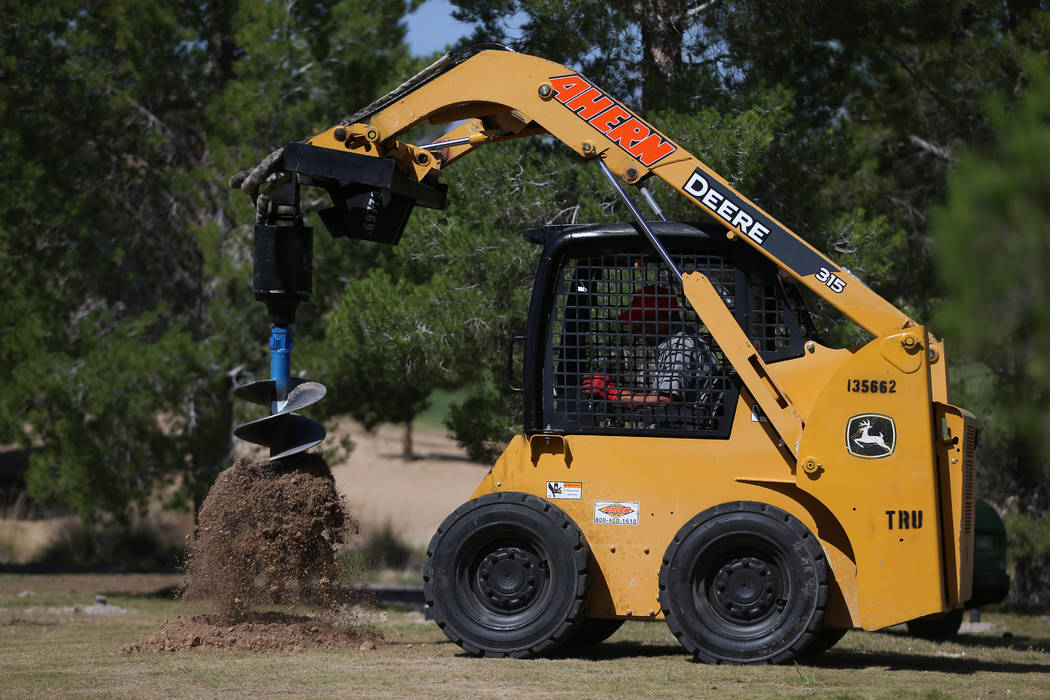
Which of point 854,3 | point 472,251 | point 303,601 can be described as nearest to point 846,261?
point 854,3

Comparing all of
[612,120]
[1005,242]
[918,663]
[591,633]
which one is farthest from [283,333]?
[1005,242]

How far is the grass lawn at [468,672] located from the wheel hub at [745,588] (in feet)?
1.22

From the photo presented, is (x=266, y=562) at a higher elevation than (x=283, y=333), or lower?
lower

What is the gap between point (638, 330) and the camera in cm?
877

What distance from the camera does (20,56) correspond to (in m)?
16.1

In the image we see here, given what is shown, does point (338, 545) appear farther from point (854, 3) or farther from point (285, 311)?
point (854, 3)

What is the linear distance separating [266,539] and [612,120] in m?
3.49

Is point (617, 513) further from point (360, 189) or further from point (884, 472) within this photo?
point (360, 189)

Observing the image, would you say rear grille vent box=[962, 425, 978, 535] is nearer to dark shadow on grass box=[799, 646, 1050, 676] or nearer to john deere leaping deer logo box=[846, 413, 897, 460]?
john deere leaping deer logo box=[846, 413, 897, 460]

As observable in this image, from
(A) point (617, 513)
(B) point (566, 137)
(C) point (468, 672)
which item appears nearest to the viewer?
(C) point (468, 672)

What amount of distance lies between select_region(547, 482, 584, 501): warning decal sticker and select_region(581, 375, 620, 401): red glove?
23.3 inches

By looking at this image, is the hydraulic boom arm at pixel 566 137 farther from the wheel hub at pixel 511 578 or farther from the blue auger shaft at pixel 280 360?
the wheel hub at pixel 511 578

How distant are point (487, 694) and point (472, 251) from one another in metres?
6.38

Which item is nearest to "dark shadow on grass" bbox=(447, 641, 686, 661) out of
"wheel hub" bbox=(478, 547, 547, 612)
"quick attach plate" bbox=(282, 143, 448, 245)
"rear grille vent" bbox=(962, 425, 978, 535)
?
"wheel hub" bbox=(478, 547, 547, 612)
